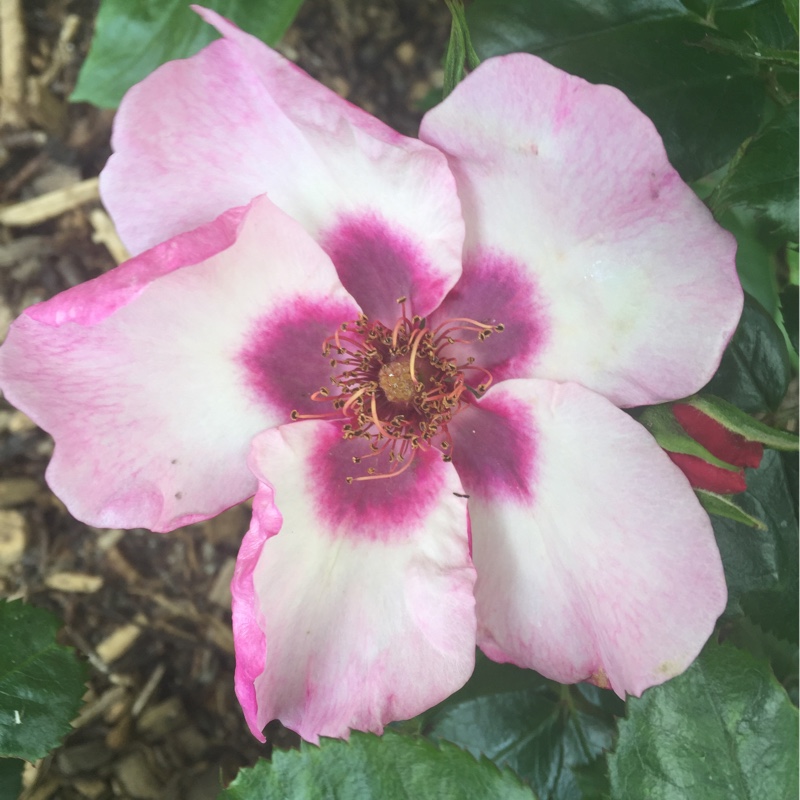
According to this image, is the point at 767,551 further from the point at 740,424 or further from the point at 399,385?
the point at 399,385

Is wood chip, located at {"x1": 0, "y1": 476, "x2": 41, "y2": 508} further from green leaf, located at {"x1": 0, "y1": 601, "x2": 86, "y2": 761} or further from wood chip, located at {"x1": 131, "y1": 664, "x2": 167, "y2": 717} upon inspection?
green leaf, located at {"x1": 0, "y1": 601, "x2": 86, "y2": 761}

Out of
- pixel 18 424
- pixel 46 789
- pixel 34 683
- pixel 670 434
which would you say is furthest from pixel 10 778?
pixel 670 434

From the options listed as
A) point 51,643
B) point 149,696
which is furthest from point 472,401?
point 149,696

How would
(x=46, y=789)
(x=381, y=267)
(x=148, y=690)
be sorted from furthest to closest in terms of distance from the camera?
1. (x=148, y=690)
2. (x=46, y=789)
3. (x=381, y=267)

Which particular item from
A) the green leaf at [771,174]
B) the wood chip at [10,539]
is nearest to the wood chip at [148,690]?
the wood chip at [10,539]

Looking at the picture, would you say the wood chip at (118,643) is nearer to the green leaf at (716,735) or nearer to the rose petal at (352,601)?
the rose petal at (352,601)

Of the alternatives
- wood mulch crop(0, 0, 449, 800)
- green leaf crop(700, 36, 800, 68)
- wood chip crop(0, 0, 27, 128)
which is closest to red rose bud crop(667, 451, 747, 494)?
green leaf crop(700, 36, 800, 68)
